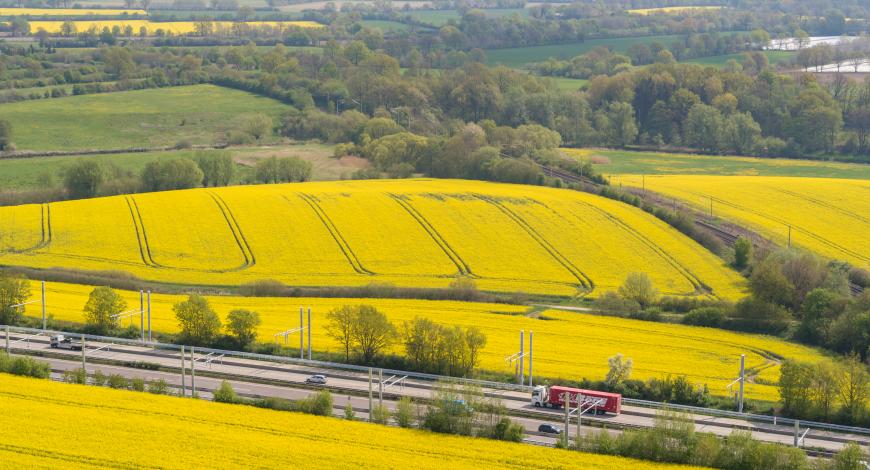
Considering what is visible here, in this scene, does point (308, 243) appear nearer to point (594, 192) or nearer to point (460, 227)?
point (460, 227)

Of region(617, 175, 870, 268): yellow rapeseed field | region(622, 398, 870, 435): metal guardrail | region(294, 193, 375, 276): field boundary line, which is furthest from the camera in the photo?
region(617, 175, 870, 268): yellow rapeseed field

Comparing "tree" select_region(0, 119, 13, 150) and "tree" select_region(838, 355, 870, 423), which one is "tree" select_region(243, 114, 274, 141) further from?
"tree" select_region(838, 355, 870, 423)

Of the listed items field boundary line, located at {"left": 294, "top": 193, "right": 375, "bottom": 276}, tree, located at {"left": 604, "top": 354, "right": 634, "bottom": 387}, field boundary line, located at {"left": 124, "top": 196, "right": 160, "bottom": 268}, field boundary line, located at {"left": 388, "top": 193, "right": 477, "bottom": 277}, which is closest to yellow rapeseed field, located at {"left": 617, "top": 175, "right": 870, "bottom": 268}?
field boundary line, located at {"left": 388, "top": 193, "right": 477, "bottom": 277}

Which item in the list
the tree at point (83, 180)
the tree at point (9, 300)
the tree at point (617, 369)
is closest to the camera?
the tree at point (617, 369)

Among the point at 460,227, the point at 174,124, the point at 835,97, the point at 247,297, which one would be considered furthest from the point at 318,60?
the point at 247,297

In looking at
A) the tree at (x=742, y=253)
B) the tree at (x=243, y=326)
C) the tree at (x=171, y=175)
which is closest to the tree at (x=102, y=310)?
the tree at (x=243, y=326)

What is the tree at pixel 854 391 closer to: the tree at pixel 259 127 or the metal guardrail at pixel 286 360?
the metal guardrail at pixel 286 360
